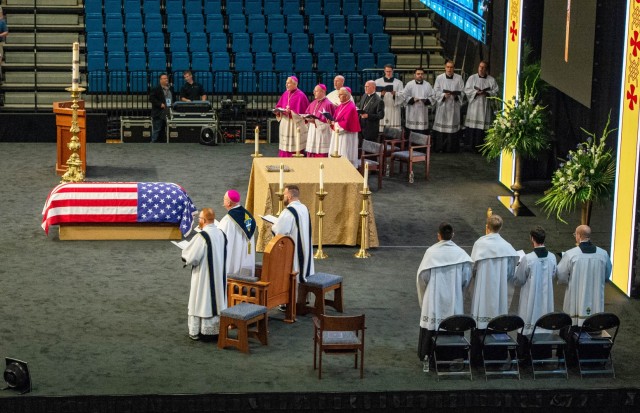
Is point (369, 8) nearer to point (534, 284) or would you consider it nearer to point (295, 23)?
point (295, 23)

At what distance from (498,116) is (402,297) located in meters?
5.20

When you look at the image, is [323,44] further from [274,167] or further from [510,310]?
[510,310]

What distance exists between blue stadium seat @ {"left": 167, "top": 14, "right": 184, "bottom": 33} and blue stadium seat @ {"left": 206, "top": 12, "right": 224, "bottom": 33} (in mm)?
548

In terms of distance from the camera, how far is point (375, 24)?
1042 inches

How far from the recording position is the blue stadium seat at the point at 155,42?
2519cm

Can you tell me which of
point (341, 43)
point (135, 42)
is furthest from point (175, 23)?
point (341, 43)

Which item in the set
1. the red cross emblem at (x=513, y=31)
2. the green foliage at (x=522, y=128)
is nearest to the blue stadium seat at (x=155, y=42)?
the red cross emblem at (x=513, y=31)

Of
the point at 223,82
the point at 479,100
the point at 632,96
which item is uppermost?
the point at 632,96

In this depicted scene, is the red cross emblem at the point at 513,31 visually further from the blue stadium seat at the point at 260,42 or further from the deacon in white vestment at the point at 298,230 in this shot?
the blue stadium seat at the point at 260,42

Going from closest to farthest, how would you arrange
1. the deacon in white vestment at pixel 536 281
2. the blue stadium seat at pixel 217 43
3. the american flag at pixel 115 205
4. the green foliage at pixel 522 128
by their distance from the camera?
the deacon in white vestment at pixel 536 281 → the american flag at pixel 115 205 → the green foliage at pixel 522 128 → the blue stadium seat at pixel 217 43

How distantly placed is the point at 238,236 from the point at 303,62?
12931mm

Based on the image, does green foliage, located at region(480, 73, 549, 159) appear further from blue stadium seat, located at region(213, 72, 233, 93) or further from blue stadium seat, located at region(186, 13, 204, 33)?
blue stadium seat, located at region(186, 13, 204, 33)

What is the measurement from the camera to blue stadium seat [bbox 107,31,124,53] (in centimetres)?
2514

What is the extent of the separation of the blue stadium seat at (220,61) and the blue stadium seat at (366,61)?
2.70 m
